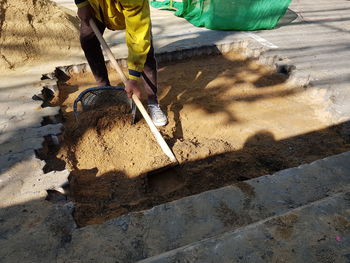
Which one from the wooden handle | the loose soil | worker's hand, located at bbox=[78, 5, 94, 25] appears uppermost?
worker's hand, located at bbox=[78, 5, 94, 25]

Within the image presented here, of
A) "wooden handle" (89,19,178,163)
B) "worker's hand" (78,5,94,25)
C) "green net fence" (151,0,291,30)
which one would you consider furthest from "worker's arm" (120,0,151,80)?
"green net fence" (151,0,291,30)

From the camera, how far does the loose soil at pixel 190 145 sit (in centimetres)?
229

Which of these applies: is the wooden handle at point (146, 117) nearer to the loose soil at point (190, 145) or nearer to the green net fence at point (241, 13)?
the loose soil at point (190, 145)

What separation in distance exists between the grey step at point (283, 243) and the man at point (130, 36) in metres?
1.47

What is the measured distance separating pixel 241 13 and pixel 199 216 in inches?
194

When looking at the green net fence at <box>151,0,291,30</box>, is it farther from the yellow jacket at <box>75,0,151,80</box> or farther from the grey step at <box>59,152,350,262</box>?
the grey step at <box>59,152,350,262</box>

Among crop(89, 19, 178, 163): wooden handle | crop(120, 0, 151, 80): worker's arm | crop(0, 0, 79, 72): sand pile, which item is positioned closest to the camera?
crop(120, 0, 151, 80): worker's arm

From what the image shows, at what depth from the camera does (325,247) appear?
46.7 inches

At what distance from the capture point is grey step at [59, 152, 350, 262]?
1504mm

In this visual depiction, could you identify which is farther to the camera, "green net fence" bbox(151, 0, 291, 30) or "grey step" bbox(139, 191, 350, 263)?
"green net fence" bbox(151, 0, 291, 30)

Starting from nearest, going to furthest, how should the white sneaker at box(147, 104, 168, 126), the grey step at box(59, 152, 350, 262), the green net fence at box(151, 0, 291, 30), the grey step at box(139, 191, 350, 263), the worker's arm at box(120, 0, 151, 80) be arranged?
1. the grey step at box(139, 191, 350, 263)
2. the grey step at box(59, 152, 350, 262)
3. the worker's arm at box(120, 0, 151, 80)
4. the white sneaker at box(147, 104, 168, 126)
5. the green net fence at box(151, 0, 291, 30)

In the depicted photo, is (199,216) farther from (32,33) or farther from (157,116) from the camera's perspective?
(32,33)

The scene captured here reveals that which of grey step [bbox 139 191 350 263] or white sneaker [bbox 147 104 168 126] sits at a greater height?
grey step [bbox 139 191 350 263]

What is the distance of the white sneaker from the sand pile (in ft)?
8.04
